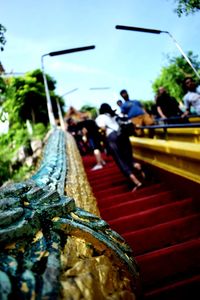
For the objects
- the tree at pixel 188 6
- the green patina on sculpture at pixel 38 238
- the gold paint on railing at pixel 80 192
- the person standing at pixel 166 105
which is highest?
the tree at pixel 188 6

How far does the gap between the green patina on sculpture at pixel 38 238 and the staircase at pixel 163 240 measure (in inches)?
11.1

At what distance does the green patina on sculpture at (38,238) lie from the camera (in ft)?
2.20

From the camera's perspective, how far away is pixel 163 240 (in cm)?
243

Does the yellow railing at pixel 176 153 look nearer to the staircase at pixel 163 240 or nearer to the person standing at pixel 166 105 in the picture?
the staircase at pixel 163 240


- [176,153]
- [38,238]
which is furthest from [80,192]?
[38,238]

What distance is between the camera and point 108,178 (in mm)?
5141

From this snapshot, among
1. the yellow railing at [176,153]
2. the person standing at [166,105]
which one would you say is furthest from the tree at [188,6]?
the person standing at [166,105]

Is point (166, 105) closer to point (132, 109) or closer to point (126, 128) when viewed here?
point (132, 109)

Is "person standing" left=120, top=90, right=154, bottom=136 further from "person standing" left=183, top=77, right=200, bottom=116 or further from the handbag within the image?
the handbag

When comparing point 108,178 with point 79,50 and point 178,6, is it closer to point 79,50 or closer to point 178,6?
point 178,6

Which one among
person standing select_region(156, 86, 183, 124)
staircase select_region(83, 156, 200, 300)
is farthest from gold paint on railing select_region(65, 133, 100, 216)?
person standing select_region(156, 86, 183, 124)

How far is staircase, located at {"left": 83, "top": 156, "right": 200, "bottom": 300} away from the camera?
178 centimetres

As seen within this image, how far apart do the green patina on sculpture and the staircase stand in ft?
0.92

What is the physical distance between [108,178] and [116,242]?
4053 millimetres
